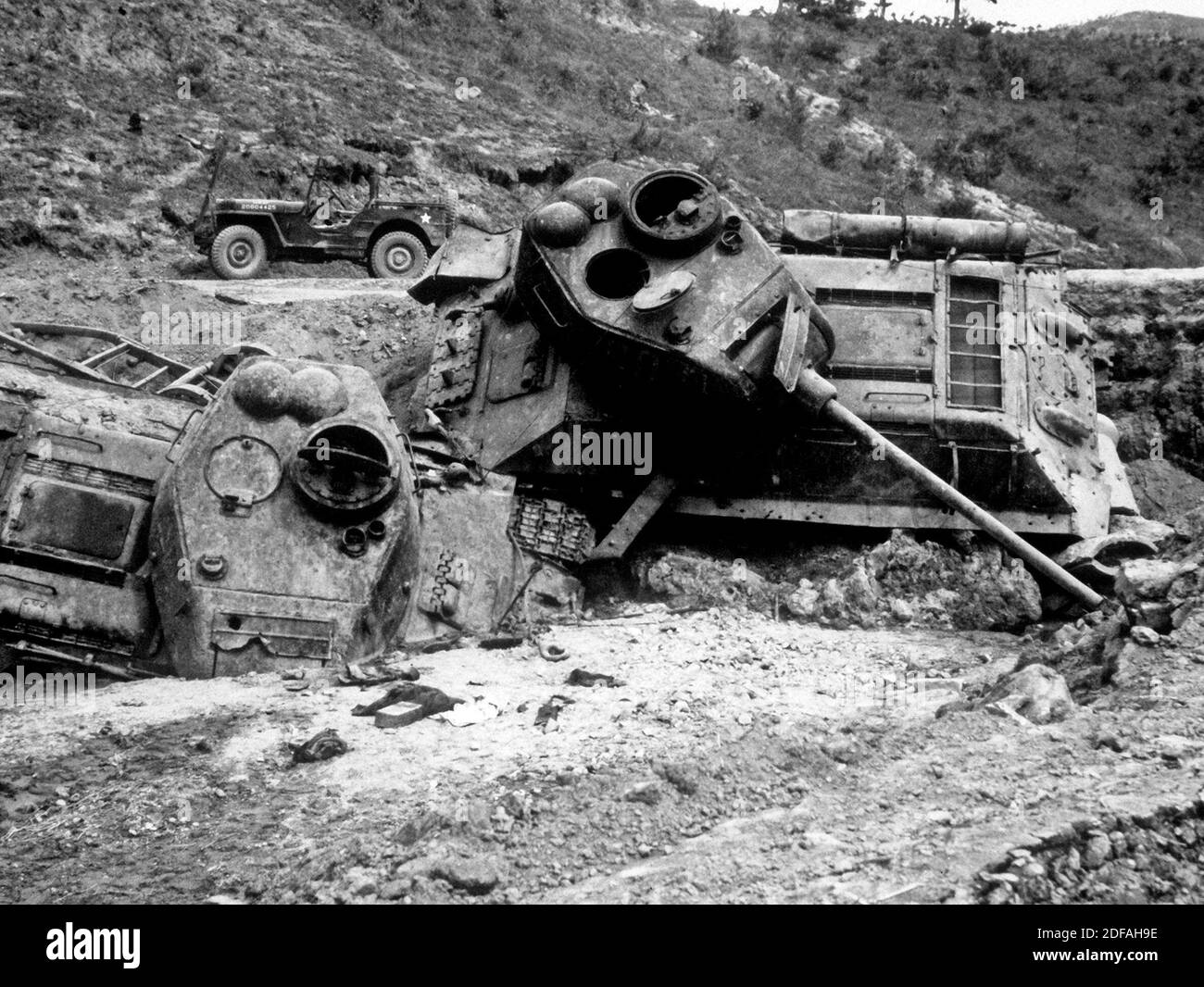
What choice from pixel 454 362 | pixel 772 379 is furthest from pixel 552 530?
pixel 454 362

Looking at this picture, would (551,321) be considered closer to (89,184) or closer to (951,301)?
(951,301)

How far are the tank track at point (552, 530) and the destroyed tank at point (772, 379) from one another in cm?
2

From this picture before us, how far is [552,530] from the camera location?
9.35m

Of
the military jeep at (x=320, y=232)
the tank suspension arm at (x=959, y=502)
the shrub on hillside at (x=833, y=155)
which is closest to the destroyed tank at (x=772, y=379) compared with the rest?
the tank suspension arm at (x=959, y=502)

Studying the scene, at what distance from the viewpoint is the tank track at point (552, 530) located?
9.20m

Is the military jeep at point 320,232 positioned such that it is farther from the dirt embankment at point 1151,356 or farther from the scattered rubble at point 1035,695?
the scattered rubble at point 1035,695

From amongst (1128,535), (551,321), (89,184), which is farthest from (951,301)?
(89,184)

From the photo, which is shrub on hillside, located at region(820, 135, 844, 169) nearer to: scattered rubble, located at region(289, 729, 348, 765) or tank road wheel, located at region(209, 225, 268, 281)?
tank road wheel, located at region(209, 225, 268, 281)

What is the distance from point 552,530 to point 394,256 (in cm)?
909

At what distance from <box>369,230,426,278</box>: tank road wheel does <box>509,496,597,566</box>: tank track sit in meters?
8.59

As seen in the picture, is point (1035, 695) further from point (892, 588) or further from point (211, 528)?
point (211, 528)

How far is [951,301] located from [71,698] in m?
7.29

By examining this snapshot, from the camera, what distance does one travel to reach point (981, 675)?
23.4 ft

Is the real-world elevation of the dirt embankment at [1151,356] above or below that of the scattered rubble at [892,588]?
above
